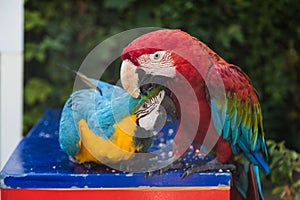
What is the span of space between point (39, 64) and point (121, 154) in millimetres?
1811

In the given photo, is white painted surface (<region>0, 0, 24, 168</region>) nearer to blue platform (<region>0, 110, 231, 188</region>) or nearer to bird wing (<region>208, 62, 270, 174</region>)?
blue platform (<region>0, 110, 231, 188</region>)

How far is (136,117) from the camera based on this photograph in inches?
51.0

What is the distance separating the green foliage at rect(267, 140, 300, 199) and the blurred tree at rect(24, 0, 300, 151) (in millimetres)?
921

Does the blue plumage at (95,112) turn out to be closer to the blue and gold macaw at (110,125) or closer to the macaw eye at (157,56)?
the blue and gold macaw at (110,125)

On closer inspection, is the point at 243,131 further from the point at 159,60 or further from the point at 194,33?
the point at 194,33

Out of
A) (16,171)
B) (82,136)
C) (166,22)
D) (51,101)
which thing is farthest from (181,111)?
(51,101)

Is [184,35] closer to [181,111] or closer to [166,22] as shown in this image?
[181,111]

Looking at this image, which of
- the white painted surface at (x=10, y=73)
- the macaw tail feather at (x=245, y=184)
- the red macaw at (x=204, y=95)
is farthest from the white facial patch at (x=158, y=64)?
the white painted surface at (x=10, y=73)

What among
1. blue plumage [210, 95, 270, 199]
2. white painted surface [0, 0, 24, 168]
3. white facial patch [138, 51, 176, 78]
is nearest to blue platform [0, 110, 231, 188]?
blue plumage [210, 95, 270, 199]

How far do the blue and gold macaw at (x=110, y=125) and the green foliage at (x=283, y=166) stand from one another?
67cm

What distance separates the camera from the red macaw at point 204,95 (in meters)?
1.21

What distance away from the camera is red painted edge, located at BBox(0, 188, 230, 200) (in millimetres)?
1278

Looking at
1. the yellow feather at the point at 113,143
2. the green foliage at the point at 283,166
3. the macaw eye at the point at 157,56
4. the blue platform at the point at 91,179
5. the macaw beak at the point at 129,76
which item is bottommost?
the green foliage at the point at 283,166

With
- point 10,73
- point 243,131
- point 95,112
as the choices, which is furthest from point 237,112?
point 10,73
